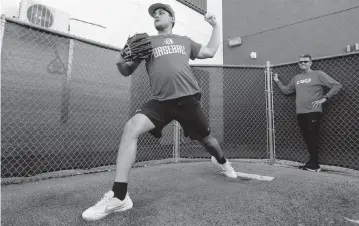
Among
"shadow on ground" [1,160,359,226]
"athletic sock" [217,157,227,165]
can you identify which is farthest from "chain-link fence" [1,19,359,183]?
"athletic sock" [217,157,227,165]

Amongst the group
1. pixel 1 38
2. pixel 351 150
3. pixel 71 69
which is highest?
pixel 1 38

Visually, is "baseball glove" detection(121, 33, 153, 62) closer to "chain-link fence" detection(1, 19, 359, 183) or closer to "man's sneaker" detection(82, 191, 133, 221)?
"man's sneaker" detection(82, 191, 133, 221)

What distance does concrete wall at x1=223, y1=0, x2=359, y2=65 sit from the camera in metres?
4.81

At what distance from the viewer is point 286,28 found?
5605 mm

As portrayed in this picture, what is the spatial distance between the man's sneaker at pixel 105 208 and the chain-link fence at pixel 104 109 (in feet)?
5.52

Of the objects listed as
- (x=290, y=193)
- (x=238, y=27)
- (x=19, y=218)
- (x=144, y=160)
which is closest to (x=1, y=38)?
(x=19, y=218)

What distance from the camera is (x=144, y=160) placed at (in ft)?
13.1

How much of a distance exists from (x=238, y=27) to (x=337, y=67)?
11.1 feet

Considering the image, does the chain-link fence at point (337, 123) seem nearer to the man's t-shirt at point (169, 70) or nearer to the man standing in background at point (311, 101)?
the man standing in background at point (311, 101)

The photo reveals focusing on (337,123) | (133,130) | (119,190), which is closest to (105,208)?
(119,190)

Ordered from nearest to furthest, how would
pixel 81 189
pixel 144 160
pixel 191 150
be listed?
pixel 81 189 → pixel 144 160 → pixel 191 150

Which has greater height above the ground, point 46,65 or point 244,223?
point 46,65

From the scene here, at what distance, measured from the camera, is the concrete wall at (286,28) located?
4.81m

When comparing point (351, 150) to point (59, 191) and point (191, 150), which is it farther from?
point (59, 191)
